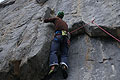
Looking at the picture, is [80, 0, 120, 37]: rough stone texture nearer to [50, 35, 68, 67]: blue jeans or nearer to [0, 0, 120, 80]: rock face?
[0, 0, 120, 80]: rock face

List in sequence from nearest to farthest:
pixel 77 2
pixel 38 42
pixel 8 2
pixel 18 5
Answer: pixel 38 42
pixel 77 2
pixel 18 5
pixel 8 2

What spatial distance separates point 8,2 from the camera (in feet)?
39.8

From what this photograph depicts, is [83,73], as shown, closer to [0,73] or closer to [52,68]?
[52,68]

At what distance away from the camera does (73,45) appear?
6.50 metres

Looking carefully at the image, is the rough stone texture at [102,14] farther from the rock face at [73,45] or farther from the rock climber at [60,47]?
the rock climber at [60,47]

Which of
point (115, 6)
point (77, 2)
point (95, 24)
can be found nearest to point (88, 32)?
point (95, 24)

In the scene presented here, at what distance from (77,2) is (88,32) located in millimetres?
3425

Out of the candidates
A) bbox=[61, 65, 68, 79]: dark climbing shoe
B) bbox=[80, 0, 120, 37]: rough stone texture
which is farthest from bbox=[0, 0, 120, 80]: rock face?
bbox=[61, 65, 68, 79]: dark climbing shoe

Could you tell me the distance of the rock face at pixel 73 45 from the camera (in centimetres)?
507

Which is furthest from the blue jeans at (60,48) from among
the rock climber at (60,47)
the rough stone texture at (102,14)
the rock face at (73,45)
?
the rough stone texture at (102,14)

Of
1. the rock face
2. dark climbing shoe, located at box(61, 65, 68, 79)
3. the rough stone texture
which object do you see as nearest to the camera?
dark climbing shoe, located at box(61, 65, 68, 79)

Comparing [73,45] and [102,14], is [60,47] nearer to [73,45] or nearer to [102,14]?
[73,45]

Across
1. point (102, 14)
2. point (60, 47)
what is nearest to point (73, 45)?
point (60, 47)

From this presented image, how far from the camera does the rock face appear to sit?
507cm
